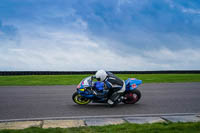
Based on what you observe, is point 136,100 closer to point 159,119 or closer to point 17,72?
point 159,119

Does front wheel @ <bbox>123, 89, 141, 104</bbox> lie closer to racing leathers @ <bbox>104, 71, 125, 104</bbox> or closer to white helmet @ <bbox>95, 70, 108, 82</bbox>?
racing leathers @ <bbox>104, 71, 125, 104</bbox>

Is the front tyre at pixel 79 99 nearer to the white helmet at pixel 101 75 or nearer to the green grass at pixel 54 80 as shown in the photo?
the white helmet at pixel 101 75

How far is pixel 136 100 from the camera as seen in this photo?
9.44 metres

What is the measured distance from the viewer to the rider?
29.0 ft

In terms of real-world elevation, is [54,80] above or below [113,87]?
below

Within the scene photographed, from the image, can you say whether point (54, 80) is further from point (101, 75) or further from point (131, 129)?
point (131, 129)

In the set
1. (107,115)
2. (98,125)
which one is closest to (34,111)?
(107,115)

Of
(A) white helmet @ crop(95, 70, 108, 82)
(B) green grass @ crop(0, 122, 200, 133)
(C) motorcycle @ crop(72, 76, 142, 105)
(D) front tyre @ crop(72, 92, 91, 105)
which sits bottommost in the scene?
(B) green grass @ crop(0, 122, 200, 133)

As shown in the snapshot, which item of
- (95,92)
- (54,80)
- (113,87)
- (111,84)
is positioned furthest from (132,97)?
(54,80)

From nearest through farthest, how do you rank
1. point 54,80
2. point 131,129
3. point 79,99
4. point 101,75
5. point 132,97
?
point 131,129 < point 101,75 < point 79,99 < point 132,97 < point 54,80

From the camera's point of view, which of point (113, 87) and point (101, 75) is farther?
point (113, 87)

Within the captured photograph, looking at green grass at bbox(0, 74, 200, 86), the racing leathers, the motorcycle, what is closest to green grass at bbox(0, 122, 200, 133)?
the racing leathers

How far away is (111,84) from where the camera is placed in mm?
8938

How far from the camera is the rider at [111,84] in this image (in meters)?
8.84
